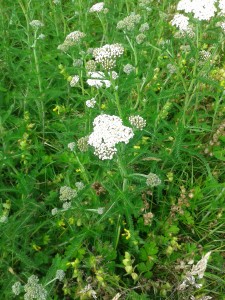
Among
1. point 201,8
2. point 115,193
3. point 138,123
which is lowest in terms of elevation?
point 115,193

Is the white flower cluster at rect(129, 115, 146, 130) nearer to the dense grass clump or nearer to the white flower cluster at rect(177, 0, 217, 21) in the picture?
the dense grass clump

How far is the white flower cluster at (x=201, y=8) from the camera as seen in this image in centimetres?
269

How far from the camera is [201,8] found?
272 cm

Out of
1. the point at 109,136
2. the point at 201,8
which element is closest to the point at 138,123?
the point at 109,136

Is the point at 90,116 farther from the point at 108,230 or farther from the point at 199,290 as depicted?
the point at 199,290

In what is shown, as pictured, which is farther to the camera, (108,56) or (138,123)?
(138,123)

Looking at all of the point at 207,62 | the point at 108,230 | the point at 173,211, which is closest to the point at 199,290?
the point at 173,211

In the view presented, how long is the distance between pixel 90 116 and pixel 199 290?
1474 mm

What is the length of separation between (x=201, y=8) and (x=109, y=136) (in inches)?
51.4

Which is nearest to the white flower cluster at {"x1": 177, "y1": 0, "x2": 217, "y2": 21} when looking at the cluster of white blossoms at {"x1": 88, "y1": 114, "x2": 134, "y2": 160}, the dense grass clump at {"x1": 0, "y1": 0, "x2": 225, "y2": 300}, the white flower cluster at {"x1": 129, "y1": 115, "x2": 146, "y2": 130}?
the dense grass clump at {"x1": 0, "y1": 0, "x2": 225, "y2": 300}

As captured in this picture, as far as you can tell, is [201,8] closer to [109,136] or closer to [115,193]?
[109,136]

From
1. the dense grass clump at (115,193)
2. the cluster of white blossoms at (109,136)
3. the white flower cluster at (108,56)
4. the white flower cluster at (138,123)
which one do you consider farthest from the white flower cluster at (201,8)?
the cluster of white blossoms at (109,136)

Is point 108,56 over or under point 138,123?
over

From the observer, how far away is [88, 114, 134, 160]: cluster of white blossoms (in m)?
2.13
